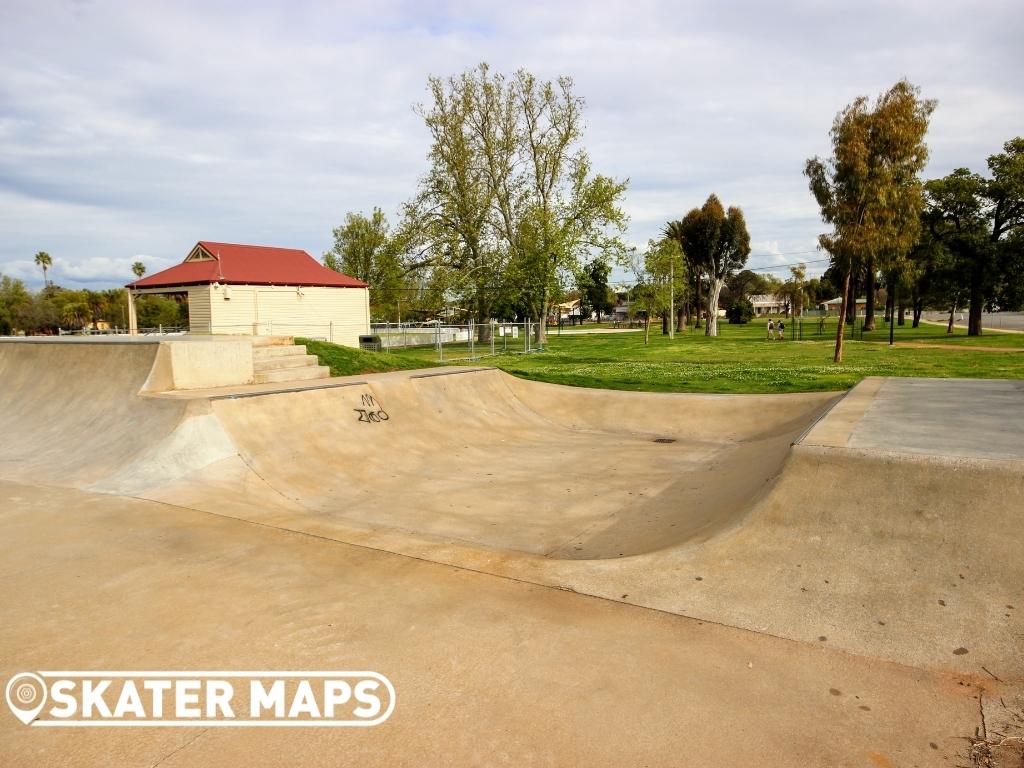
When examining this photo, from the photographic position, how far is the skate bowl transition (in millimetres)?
3750

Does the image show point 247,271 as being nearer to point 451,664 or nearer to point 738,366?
point 738,366

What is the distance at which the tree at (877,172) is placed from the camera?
17500 mm

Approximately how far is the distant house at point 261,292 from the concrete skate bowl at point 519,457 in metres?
16.0

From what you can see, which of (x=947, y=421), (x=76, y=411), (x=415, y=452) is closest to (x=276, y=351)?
(x=76, y=411)

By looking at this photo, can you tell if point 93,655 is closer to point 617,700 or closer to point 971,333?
point 617,700

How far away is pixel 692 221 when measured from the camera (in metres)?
47.1

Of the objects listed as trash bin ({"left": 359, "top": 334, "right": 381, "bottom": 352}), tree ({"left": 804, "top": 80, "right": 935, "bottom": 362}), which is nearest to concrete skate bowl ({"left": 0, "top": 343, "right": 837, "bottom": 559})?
tree ({"left": 804, "top": 80, "right": 935, "bottom": 362})

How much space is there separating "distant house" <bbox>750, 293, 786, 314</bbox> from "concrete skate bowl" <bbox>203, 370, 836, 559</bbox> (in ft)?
446

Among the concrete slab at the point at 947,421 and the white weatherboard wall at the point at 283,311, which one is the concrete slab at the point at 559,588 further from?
the white weatherboard wall at the point at 283,311

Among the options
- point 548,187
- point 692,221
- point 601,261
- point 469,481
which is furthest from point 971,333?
point 469,481

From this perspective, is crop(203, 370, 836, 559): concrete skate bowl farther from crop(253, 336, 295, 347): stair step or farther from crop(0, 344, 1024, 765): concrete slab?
crop(253, 336, 295, 347): stair step

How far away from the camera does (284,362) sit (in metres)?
12.9

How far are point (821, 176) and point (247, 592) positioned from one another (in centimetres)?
2116

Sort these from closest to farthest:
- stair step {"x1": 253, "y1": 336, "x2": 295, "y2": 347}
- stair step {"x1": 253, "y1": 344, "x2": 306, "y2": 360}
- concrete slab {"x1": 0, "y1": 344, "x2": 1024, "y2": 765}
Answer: concrete slab {"x1": 0, "y1": 344, "x2": 1024, "y2": 765} → stair step {"x1": 253, "y1": 344, "x2": 306, "y2": 360} → stair step {"x1": 253, "y1": 336, "x2": 295, "y2": 347}
